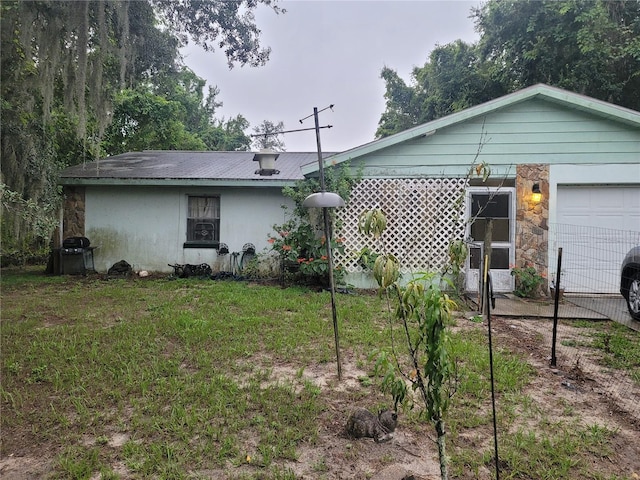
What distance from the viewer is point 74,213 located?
8375mm

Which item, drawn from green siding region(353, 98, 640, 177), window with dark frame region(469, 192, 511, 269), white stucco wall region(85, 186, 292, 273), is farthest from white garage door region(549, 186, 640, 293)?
white stucco wall region(85, 186, 292, 273)

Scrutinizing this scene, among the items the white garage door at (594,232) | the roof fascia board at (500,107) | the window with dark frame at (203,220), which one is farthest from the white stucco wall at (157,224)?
the white garage door at (594,232)

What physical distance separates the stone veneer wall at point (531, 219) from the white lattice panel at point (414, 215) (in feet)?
3.61

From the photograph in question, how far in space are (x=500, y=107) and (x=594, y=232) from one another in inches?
108

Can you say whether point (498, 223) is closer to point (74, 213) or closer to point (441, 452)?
point (441, 452)

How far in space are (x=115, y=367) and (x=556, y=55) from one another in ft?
46.3

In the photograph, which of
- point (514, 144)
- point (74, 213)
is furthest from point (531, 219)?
point (74, 213)

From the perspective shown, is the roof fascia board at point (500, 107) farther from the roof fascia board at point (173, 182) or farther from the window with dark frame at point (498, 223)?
the window with dark frame at point (498, 223)

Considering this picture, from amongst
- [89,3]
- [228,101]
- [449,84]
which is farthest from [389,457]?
[228,101]

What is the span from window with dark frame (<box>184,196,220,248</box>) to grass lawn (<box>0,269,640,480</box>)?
359 cm

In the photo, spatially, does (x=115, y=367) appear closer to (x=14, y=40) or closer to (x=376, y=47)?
(x=14, y=40)

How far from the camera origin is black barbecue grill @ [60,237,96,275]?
26.1 feet

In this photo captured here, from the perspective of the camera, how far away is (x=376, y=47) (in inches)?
667

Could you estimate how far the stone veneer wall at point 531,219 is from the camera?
6.52m
